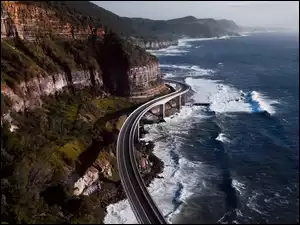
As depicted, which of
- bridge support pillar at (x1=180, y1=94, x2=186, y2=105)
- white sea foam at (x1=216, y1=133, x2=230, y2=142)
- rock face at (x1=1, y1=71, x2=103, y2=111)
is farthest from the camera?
bridge support pillar at (x1=180, y1=94, x2=186, y2=105)

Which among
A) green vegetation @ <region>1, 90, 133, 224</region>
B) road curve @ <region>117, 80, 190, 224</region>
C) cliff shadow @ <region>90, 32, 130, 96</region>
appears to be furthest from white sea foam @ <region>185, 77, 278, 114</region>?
green vegetation @ <region>1, 90, 133, 224</region>

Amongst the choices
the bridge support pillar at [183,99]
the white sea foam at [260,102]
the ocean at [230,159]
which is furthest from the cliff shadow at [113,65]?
the white sea foam at [260,102]

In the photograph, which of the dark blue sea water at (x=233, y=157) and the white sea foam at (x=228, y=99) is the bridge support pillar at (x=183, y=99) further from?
the dark blue sea water at (x=233, y=157)

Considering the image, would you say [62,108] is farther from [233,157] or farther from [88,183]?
[233,157]

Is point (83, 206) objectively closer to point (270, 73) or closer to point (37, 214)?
point (37, 214)

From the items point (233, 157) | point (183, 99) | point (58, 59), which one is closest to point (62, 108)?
point (58, 59)

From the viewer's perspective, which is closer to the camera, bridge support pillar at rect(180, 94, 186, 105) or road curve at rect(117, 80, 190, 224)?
road curve at rect(117, 80, 190, 224)

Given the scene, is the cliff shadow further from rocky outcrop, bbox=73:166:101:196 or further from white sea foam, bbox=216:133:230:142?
rocky outcrop, bbox=73:166:101:196
